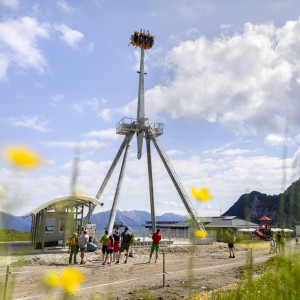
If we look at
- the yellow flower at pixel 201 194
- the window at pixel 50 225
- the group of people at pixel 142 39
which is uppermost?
the group of people at pixel 142 39

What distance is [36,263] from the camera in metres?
14.5

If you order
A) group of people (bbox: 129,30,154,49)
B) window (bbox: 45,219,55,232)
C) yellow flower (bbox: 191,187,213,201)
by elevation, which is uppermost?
group of people (bbox: 129,30,154,49)

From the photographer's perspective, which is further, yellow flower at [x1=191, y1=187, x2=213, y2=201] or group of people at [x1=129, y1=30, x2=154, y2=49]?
group of people at [x1=129, y1=30, x2=154, y2=49]

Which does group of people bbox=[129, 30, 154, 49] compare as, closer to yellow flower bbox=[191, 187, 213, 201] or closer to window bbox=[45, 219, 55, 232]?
window bbox=[45, 219, 55, 232]

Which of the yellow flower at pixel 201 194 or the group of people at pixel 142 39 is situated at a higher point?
the group of people at pixel 142 39

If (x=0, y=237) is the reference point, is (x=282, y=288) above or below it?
below

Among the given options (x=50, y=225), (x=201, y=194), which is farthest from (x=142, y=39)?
(x=201, y=194)

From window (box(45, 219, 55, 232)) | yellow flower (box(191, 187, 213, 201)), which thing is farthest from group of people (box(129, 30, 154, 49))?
yellow flower (box(191, 187, 213, 201))

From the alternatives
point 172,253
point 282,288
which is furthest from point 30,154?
point 172,253

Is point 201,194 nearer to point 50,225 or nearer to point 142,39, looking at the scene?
point 50,225

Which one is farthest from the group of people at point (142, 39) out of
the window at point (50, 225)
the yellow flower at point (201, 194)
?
the yellow flower at point (201, 194)

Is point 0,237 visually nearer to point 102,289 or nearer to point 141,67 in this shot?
point 102,289

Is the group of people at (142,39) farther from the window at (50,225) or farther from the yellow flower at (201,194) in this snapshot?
the yellow flower at (201,194)

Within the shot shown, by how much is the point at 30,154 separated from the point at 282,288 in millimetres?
2769
